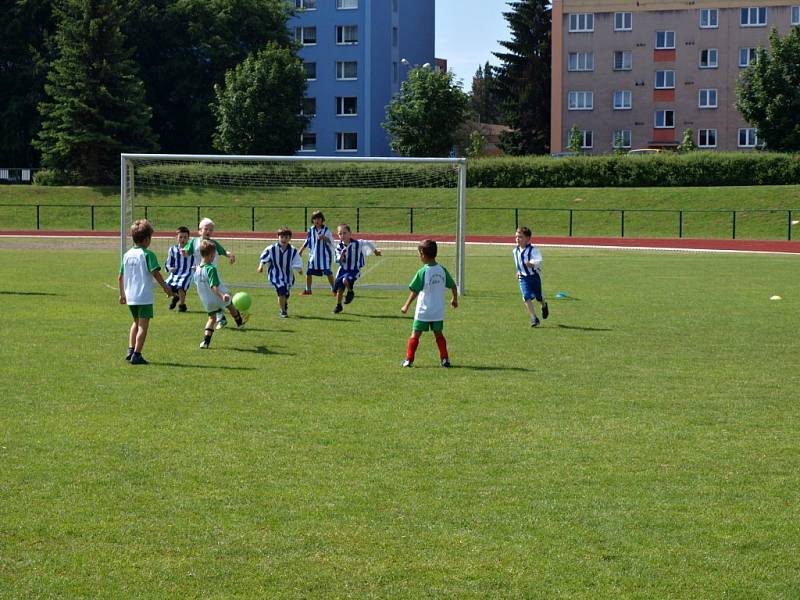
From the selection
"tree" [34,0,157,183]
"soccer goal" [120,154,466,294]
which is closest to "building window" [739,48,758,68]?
"soccer goal" [120,154,466,294]

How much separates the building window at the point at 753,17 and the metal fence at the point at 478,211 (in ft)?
97.9

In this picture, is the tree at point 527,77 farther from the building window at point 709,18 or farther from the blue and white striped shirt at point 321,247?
the blue and white striped shirt at point 321,247

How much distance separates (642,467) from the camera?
8.16 meters

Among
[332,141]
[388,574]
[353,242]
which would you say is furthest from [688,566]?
[332,141]

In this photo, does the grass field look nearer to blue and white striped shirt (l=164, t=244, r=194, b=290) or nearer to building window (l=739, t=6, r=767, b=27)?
blue and white striped shirt (l=164, t=244, r=194, b=290)

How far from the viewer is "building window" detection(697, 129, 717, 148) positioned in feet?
243

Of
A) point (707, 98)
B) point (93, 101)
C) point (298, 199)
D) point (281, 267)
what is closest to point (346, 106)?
point (707, 98)

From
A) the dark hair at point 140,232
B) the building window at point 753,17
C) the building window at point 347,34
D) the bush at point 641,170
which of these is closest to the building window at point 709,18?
the building window at point 753,17

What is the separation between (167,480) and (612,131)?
72007mm

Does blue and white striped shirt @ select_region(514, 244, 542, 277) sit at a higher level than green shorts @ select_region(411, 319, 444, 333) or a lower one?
higher

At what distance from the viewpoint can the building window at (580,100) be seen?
253 ft

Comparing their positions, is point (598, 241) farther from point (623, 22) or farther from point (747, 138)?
point (623, 22)

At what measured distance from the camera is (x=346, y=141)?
83.0 meters

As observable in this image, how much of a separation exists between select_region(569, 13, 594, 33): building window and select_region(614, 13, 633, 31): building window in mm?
1602
